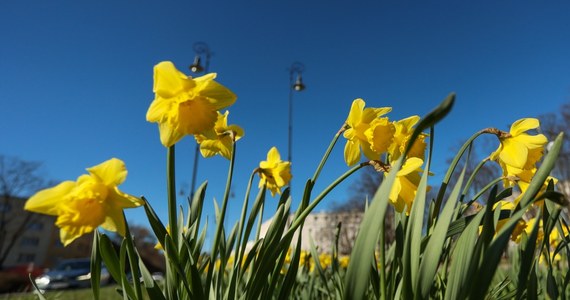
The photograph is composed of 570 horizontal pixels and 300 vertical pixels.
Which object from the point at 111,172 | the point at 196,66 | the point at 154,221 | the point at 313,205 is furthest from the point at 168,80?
the point at 196,66

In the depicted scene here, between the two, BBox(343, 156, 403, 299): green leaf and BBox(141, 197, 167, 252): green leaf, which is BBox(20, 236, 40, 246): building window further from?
BBox(343, 156, 403, 299): green leaf

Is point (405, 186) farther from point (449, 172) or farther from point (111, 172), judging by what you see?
point (111, 172)

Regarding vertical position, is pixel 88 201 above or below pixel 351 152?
below

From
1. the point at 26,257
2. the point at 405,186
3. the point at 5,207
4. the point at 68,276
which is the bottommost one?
the point at 26,257

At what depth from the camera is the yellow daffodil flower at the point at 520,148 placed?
972 millimetres

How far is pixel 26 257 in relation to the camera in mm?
38469

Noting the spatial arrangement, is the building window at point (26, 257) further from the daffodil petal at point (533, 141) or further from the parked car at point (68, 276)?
the daffodil petal at point (533, 141)

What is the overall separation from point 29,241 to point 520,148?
4939cm

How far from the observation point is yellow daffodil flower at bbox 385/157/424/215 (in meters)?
0.91

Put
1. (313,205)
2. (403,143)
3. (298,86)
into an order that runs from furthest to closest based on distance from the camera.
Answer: (298,86) → (403,143) → (313,205)

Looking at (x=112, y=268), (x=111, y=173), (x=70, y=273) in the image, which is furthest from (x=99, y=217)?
(x=70, y=273)

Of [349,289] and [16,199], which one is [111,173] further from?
[16,199]

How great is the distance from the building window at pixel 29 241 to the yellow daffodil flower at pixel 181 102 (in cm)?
4862

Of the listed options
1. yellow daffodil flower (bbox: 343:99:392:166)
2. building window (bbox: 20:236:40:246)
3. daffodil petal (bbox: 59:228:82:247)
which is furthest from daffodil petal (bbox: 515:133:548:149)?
building window (bbox: 20:236:40:246)
